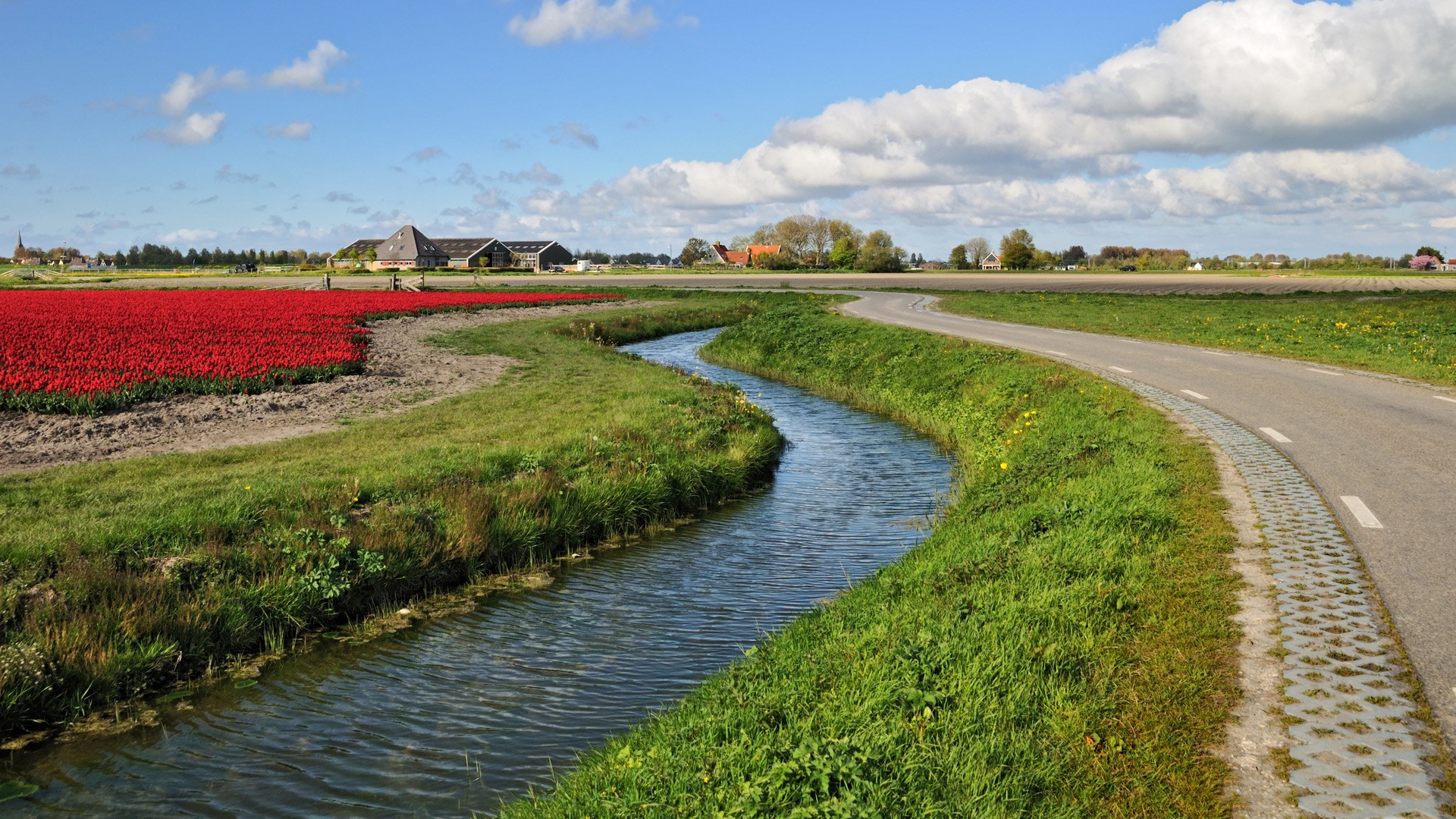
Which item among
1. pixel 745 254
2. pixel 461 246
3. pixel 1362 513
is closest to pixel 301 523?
pixel 1362 513

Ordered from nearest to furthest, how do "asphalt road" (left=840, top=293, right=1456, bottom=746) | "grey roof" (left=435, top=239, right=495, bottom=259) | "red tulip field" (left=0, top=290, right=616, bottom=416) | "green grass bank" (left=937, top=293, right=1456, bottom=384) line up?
"asphalt road" (left=840, top=293, right=1456, bottom=746)
"red tulip field" (left=0, top=290, right=616, bottom=416)
"green grass bank" (left=937, top=293, right=1456, bottom=384)
"grey roof" (left=435, top=239, right=495, bottom=259)

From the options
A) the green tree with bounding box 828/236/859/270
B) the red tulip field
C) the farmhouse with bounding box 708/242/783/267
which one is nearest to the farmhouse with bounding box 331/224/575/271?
the farmhouse with bounding box 708/242/783/267

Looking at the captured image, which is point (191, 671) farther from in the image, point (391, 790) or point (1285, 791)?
point (1285, 791)

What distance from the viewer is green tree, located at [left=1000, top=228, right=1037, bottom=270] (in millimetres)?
149000

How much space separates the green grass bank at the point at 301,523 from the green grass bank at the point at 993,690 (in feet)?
12.8

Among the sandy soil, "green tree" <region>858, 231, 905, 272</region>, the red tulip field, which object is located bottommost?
the sandy soil

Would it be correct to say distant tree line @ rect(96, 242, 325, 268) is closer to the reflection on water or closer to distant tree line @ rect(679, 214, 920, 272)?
distant tree line @ rect(679, 214, 920, 272)

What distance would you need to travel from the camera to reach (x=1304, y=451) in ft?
38.5

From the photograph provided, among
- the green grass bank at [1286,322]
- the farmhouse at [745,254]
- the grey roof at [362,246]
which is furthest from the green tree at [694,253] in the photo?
the green grass bank at [1286,322]

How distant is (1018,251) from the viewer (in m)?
149

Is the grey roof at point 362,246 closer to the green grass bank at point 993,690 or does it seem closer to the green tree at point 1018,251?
the green tree at point 1018,251

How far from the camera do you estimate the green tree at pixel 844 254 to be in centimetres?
15200

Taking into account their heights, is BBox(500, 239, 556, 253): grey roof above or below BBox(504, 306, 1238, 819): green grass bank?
above

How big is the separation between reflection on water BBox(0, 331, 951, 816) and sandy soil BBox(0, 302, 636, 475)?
7.05m
